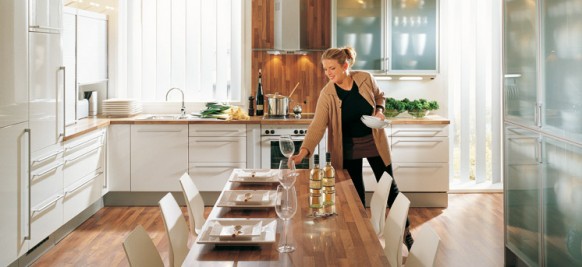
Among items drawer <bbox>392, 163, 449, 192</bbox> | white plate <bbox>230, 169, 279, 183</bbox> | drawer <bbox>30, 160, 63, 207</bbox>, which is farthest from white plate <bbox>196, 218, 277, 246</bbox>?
drawer <bbox>392, 163, 449, 192</bbox>

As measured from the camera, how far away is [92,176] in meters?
5.67

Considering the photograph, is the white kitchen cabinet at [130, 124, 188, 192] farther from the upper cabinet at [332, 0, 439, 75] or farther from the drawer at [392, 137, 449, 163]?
the drawer at [392, 137, 449, 163]

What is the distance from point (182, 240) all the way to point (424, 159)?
3.53m

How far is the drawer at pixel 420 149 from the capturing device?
20.3 feet

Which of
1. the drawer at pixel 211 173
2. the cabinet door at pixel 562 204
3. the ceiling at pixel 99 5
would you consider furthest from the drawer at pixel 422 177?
the ceiling at pixel 99 5

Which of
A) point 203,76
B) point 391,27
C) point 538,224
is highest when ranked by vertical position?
point 391,27

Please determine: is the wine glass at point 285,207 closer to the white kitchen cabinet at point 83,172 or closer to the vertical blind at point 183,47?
the white kitchen cabinet at point 83,172

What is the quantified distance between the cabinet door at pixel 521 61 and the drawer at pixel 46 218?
10.9ft

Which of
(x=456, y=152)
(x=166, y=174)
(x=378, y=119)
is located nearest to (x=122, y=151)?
(x=166, y=174)

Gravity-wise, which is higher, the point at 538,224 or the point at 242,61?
the point at 242,61

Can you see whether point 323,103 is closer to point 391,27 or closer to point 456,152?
point 391,27

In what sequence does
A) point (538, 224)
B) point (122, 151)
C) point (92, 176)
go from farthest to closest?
point (122, 151), point (92, 176), point (538, 224)

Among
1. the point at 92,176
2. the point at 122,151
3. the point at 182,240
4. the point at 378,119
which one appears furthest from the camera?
the point at 122,151

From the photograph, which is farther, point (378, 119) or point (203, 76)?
point (203, 76)
